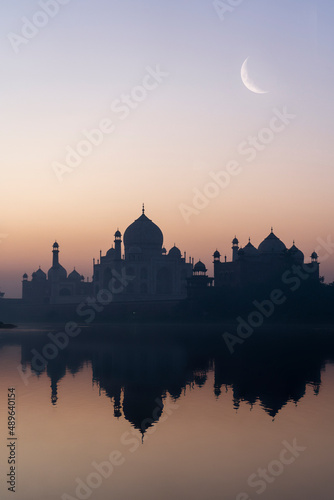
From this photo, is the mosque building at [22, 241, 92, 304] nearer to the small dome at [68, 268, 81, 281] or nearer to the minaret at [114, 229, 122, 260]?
the small dome at [68, 268, 81, 281]

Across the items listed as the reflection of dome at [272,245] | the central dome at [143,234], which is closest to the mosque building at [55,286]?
the central dome at [143,234]

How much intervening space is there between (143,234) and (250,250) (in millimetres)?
14845

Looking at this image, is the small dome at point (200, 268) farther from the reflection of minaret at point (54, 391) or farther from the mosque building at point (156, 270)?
the reflection of minaret at point (54, 391)

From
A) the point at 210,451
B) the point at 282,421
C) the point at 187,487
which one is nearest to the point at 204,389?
the point at 282,421

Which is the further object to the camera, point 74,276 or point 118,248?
point 74,276

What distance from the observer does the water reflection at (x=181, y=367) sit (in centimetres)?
2106

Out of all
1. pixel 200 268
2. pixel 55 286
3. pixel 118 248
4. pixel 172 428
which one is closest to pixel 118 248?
pixel 118 248

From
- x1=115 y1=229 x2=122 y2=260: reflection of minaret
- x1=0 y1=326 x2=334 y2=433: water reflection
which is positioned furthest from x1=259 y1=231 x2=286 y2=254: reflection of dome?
x1=0 y1=326 x2=334 y2=433: water reflection

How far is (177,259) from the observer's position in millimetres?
87125

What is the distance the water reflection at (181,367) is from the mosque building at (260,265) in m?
23.9

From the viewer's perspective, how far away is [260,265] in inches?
2921

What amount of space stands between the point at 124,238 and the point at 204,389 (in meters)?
65.4
